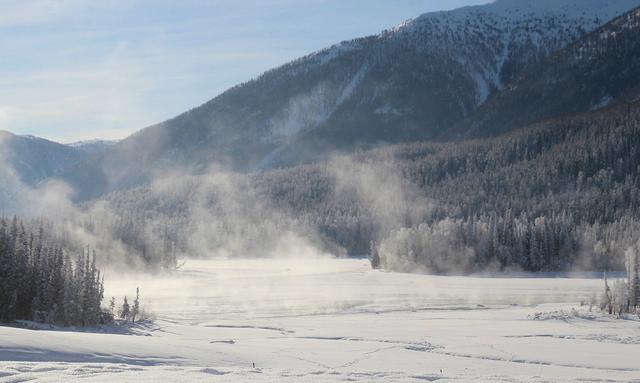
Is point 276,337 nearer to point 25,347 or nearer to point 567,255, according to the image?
point 25,347

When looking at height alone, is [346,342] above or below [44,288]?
below

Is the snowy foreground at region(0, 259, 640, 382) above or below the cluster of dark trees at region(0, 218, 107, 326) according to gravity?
below

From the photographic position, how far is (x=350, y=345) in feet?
129

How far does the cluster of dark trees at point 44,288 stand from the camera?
4719 centimetres

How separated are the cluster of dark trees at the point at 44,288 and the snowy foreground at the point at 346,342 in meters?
4.41

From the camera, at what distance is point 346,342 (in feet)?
134

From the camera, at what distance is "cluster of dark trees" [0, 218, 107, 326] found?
155 ft

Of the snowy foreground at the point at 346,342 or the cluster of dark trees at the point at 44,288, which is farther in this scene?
the cluster of dark trees at the point at 44,288

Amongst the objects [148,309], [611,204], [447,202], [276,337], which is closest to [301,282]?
[148,309]

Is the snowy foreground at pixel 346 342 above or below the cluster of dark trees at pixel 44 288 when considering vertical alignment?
below

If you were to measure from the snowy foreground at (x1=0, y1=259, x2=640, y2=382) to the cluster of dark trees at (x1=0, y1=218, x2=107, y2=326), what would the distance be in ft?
14.5

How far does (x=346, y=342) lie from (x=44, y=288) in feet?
70.5

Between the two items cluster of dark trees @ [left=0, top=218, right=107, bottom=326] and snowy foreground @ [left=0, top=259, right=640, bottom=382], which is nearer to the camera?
snowy foreground @ [left=0, top=259, right=640, bottom=382]

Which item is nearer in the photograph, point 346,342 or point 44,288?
point 346,342
